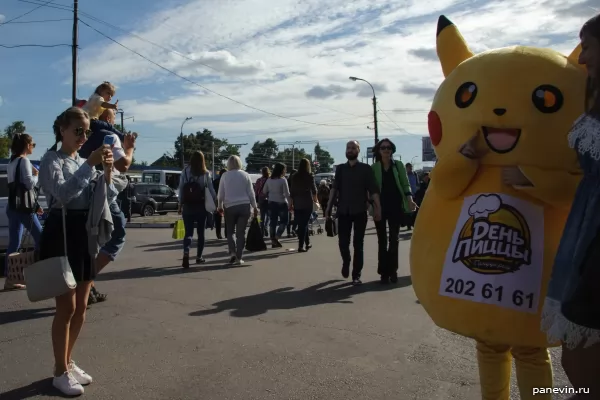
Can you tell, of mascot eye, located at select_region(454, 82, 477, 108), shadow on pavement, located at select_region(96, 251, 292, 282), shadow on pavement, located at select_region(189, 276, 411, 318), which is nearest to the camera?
mascot eye, located at select_region(454, 82, 477, 108)

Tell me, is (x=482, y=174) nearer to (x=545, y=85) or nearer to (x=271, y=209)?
(x=545, y=85)

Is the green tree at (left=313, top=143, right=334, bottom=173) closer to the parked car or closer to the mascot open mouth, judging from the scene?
the parked car

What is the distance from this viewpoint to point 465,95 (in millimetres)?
2678

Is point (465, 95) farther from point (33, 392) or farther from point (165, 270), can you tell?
point (165, 270)

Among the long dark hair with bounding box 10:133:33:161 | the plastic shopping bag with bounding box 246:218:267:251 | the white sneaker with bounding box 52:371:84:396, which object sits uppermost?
the long dark hair with bounding box 10:133:33:161

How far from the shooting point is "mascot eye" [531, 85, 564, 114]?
249cm

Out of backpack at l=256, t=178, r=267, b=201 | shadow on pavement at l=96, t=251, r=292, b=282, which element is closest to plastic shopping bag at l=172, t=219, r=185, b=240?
shadow on pavement at l=96, t=251, r=292, b=282

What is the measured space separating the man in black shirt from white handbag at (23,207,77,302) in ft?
13.4

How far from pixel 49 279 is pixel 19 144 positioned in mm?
3974

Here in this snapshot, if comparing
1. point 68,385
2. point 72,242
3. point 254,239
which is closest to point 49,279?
point 72,242

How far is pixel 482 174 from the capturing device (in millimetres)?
2621

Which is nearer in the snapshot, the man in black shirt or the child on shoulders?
the child on shoulders

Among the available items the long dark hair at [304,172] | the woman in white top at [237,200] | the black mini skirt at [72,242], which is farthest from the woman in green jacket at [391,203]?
the black mini skirt at [72,242]

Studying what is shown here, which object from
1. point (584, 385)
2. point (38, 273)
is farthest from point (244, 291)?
point (584, 385)
